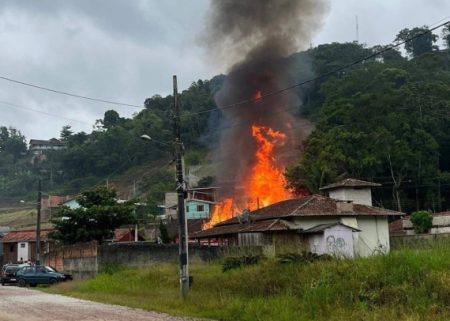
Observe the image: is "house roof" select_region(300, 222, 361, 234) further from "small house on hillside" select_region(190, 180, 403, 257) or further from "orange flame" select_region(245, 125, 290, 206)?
"orange flame" select_region(245, 125, 290, 206)

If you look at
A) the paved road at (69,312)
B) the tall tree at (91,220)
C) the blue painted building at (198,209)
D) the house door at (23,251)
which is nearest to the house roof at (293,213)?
the tall tree at (91,220)

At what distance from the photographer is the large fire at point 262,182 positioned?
5903 centimetres

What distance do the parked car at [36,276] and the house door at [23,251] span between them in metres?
31.6

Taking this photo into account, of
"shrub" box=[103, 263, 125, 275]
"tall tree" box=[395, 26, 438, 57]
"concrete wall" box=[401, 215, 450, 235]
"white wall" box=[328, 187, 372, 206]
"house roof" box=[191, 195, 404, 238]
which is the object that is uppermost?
"tall tree" box=[395, 26, 438, 57]

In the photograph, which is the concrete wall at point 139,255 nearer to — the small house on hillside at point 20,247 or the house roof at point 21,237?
the house roof at point 21,237

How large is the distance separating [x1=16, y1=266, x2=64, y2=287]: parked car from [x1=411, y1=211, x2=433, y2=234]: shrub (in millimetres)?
31183

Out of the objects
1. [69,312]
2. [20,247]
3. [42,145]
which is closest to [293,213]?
[69,312]

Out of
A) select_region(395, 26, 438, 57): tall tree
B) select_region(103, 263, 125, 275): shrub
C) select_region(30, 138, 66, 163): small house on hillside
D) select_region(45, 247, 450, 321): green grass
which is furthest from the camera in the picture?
select_region(30, 138, 66, 163): small house on hillside

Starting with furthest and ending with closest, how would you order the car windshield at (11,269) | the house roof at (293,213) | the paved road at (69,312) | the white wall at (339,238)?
the car windshield at (11,269) < the house roof at (293,213) < the white wall at (339,238) < the paved road at (69,312)

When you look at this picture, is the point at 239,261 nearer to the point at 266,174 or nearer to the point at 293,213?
the point at 293,213

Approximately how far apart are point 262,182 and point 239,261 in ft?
128

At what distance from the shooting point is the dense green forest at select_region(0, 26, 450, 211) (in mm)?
55469

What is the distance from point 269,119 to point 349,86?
2286 cm

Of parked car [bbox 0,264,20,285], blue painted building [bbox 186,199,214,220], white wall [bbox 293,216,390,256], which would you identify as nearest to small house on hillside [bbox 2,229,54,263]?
blue painted building [bbox 186,199,214,220]
